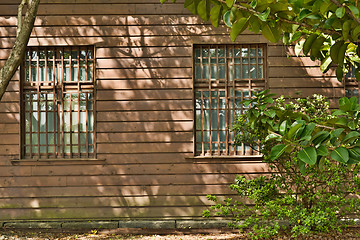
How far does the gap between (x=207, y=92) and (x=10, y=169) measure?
3.81 meters

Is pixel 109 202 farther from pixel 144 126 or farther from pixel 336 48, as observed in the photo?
pixel 336 48

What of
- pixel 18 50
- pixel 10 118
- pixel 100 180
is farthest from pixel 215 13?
pixel 10 118

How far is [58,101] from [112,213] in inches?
88.9

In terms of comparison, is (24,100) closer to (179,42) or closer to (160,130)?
(160,130)

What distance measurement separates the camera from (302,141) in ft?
5.84

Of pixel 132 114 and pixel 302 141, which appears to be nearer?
pixel 302 141

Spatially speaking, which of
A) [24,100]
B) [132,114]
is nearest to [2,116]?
[24,100]

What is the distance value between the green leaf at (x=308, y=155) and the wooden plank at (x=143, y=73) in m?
5.42

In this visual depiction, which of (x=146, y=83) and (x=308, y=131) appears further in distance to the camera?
(x=146, y=83)

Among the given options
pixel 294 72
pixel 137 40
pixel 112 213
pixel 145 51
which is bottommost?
pixel 112 213

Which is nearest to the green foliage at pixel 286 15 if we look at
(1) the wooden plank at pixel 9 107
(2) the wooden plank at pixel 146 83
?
(2) the wooden plank at pixel 146 83

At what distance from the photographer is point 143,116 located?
707 centimetres

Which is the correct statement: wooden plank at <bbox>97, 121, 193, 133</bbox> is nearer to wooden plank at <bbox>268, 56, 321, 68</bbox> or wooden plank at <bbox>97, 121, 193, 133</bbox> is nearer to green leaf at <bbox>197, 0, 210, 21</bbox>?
wooden plank at <bbox>268, 56, 321, 68</bbox>

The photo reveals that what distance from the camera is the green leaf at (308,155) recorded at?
1685mm
